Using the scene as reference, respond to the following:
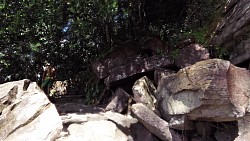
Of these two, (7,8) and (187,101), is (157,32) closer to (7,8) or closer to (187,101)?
(187,101)

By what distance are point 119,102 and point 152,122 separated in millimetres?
2347

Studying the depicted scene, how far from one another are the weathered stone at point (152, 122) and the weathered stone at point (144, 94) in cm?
41

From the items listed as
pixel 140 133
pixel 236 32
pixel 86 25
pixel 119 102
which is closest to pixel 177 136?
pixel 140 133

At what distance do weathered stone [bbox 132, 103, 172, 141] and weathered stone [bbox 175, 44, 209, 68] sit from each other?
2.40 metres

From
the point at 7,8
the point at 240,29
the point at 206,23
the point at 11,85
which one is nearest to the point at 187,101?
the point at 240,29

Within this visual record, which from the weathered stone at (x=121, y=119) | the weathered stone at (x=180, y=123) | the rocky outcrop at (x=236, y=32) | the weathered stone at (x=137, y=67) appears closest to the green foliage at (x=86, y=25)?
the weathered stone at (x=137, y=67)

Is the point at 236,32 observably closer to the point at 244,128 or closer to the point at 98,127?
the point at 244,128

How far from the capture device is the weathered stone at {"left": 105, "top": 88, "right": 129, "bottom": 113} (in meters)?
10.7

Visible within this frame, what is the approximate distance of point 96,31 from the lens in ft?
45.3

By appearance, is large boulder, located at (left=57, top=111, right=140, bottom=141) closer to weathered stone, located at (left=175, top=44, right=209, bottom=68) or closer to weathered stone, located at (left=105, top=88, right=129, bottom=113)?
weathered stone, located at (left=105, top=88, right=129, bottom=113)

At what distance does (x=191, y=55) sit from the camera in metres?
10.5

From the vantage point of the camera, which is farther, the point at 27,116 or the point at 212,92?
the point at 27,116

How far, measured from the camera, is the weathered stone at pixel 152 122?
8703 mm

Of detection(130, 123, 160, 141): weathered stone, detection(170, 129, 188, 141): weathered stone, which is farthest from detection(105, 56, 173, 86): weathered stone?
detection(170, 129, 188, 141): weathered stone
